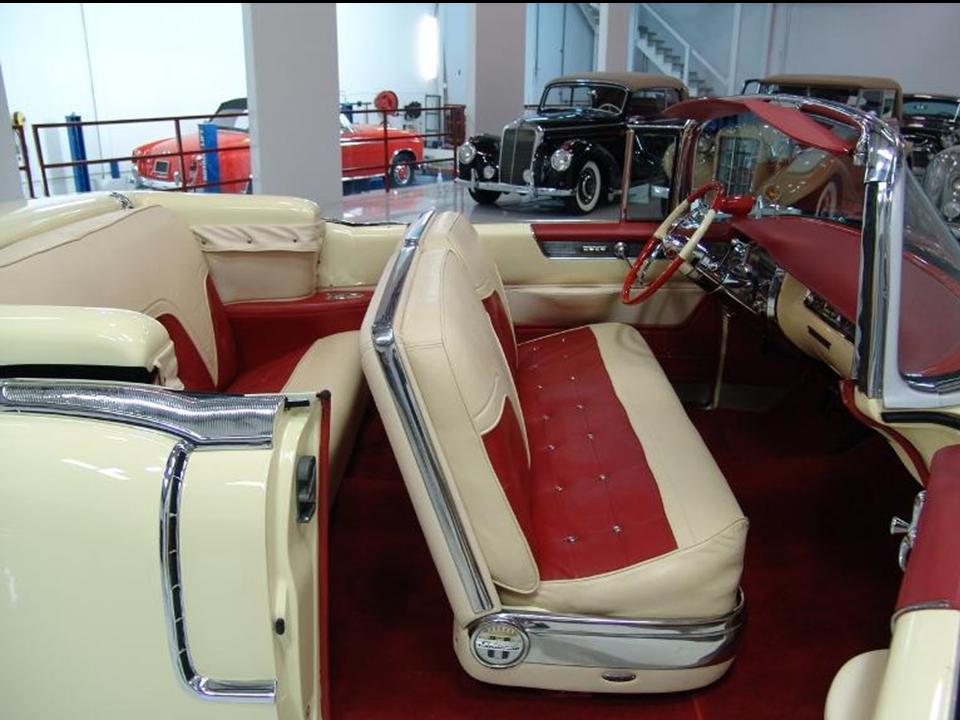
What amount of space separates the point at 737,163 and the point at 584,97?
683cm

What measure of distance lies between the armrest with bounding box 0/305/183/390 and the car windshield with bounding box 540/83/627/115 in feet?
26.3

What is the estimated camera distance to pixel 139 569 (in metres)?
1.08

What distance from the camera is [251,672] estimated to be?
112 cm

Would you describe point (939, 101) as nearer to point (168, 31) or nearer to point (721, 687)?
point (721, 687)

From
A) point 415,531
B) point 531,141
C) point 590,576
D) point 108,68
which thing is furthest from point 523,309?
point 108,68

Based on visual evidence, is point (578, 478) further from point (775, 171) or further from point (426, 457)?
point (775, 171)

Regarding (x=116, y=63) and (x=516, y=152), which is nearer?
(x=516, y=152)

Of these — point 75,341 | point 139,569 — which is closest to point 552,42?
point 75,341

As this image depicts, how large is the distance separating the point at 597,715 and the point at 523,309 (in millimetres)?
Result: 1575

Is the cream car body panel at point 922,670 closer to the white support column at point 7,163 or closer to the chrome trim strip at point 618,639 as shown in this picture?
the chrome trim strip at point 618,639

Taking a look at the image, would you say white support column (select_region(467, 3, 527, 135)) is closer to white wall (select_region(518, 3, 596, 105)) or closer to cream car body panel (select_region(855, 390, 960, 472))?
white wall (select_region(518, 3, 596, 105))

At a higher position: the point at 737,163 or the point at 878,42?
the point at 878,42

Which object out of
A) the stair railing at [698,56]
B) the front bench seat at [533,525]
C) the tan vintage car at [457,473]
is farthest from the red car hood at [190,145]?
the stair railing at [698,56]

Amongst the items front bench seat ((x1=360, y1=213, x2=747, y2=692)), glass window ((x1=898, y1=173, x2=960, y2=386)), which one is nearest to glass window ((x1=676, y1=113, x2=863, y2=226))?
glass window ((x1=898, y1=173, x2=960, y2=386))
